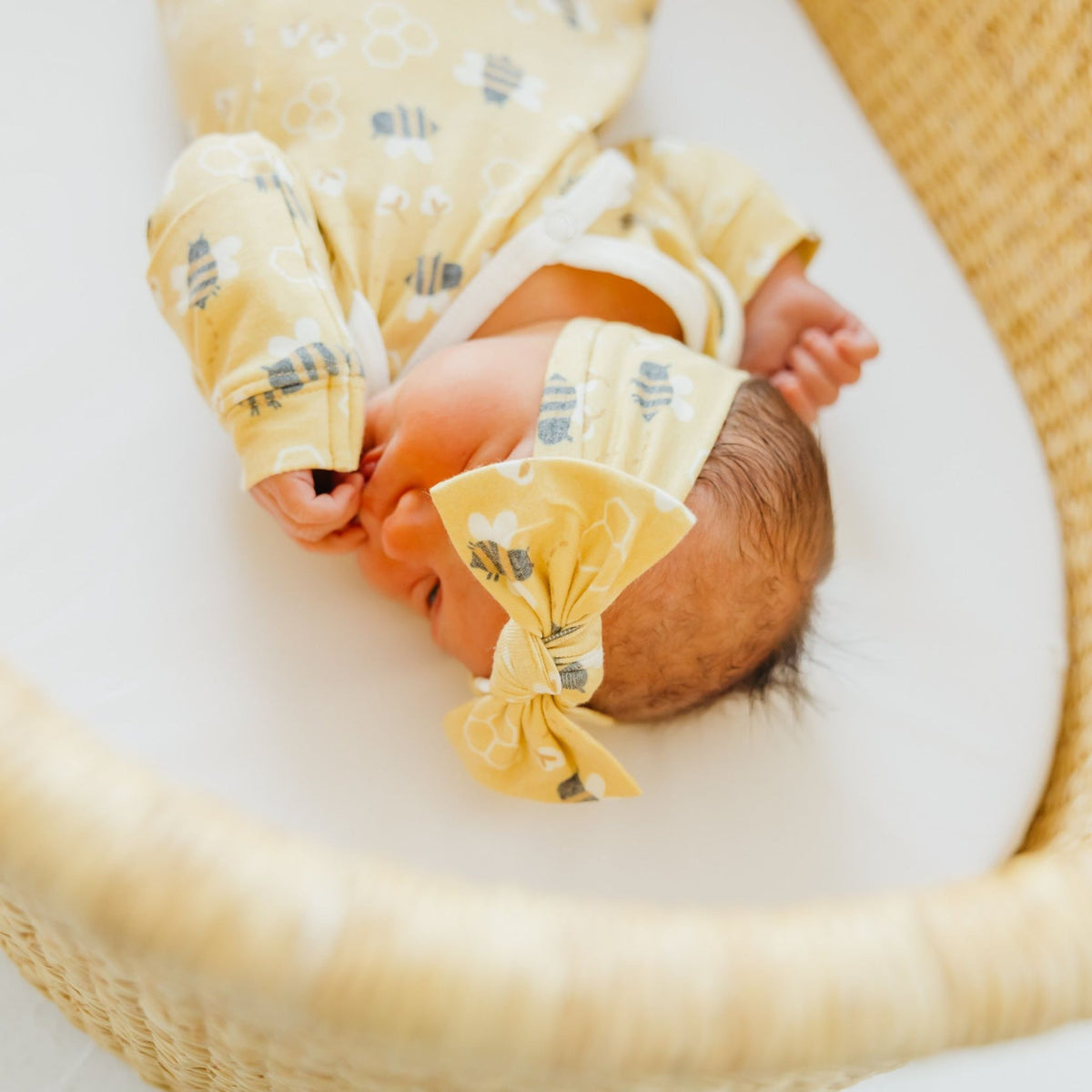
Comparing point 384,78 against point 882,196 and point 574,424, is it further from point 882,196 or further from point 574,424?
point 882,196

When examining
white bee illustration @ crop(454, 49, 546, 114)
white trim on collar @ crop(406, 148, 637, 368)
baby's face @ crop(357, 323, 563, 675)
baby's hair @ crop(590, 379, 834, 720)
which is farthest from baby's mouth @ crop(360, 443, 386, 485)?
white bee illustration @ crop(454, 49, 546, 114)

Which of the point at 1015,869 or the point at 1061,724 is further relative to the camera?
the point at 1061,724

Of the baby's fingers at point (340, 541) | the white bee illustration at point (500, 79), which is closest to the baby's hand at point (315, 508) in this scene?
the baby's fingers at point (340, 541)

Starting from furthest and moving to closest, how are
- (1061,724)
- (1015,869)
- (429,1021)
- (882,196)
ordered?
(882,196)
(1061,724)
(1015,869)
(429,1021)

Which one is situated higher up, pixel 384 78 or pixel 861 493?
pixel 384 78

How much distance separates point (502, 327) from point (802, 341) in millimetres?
274

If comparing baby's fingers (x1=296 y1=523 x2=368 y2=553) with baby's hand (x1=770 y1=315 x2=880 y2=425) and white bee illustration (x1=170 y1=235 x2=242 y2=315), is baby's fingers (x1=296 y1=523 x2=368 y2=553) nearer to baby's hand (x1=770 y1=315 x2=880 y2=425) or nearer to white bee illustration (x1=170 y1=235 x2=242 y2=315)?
white bee illustration (x1=170 y1=235 x2=242 y2=315)

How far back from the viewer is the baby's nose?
0.79 m

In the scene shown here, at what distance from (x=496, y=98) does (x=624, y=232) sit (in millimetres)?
158

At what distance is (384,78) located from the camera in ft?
3.02

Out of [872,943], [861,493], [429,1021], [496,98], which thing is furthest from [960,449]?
[429,1021]

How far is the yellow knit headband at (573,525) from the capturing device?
0.65m

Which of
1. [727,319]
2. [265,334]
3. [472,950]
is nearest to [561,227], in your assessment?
[727,319]

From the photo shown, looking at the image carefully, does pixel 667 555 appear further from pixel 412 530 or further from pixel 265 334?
pixel 265 334
